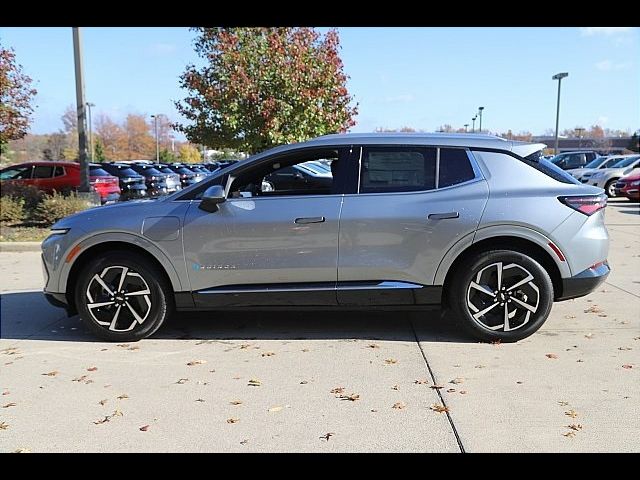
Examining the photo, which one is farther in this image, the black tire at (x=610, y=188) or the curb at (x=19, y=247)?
the black tire at (x=610, y=188)

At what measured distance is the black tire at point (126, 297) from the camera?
4887 millimetres

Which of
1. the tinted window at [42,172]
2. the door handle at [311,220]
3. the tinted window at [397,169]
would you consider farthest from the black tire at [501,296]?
the tinted window at [42,172]

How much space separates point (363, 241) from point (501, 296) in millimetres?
1237

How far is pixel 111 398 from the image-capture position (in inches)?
151

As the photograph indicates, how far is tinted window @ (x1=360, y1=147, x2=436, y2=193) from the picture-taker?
4816mm

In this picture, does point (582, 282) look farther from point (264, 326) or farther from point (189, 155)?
point (189, 155)

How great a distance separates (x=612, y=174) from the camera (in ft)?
70.3

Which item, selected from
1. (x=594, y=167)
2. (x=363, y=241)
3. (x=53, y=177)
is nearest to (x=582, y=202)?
(x=363, y=241)

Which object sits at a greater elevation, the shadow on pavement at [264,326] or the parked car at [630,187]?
the parked car at [630,187]

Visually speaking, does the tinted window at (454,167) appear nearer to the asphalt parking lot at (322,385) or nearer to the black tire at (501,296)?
the black tire at (501,296)
